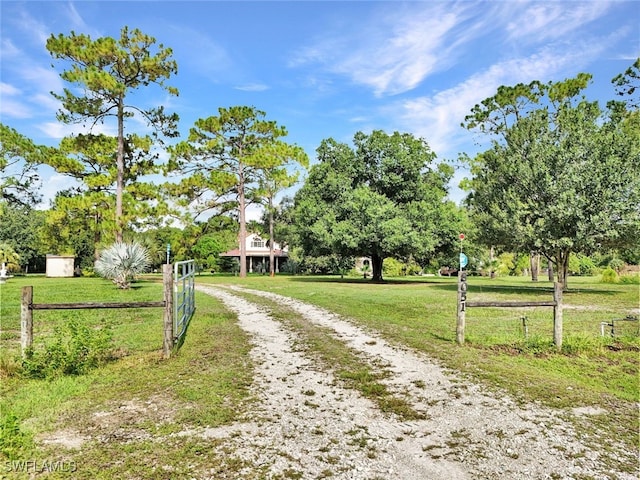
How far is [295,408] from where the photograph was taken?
4.89 m

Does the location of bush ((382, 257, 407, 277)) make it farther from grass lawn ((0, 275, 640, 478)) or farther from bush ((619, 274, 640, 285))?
grass lawn ((0, 275, 640, 478))

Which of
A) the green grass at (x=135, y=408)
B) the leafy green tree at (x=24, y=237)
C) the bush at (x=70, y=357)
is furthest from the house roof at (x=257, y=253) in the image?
the bush at (x=70, y=357)

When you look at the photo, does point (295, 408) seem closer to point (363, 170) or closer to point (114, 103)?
point (363, 170)

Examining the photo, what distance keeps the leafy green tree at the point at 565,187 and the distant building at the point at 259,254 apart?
41.4 metres

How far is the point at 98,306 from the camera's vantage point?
6.96m

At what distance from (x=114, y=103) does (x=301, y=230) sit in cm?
1444

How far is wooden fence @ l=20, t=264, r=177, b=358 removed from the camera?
21.8 ft

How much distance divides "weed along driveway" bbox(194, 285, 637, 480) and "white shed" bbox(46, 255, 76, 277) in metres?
35.7

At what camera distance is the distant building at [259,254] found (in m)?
60.5

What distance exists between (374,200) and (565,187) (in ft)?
35.5

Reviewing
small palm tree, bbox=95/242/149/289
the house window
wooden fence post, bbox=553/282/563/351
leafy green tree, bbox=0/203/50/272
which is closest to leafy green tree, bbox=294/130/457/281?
small palm tree, bbox=95/242/149/289

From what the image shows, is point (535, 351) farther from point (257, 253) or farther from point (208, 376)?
point (257, 253)

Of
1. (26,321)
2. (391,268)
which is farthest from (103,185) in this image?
(391,268)

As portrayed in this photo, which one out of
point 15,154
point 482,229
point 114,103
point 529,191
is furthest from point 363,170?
point 15,154
